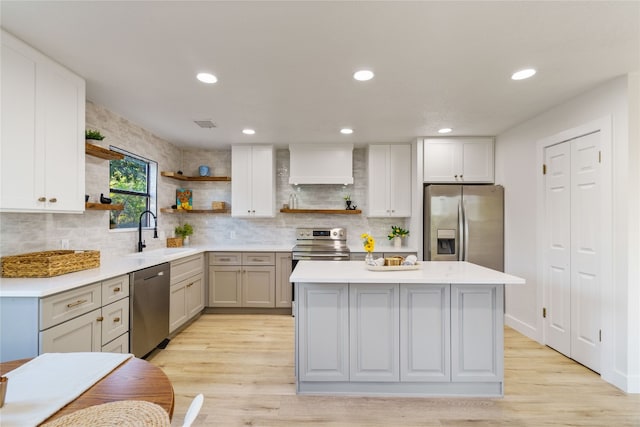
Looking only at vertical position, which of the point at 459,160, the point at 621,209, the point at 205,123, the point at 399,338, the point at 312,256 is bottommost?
the point at 399,338

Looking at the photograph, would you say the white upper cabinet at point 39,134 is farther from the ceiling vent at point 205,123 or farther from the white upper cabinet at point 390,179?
the white upper cabinet at point 390,179

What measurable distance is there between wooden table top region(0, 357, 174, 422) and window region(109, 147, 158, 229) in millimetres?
2733

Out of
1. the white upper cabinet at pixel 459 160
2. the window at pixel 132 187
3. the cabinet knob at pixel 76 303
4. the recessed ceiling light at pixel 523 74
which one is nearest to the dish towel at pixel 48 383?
the cabinet knob at pixel 76 303

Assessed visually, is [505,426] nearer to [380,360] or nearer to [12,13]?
[380,360]

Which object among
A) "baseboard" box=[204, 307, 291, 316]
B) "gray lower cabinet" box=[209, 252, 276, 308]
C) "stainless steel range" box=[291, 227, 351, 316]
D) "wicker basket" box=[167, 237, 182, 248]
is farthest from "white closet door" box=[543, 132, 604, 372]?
"wicker basket" box=[167, 237, 182, 248]

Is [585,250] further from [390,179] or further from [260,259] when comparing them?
[260,259]

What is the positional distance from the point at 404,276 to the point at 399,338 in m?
0.49

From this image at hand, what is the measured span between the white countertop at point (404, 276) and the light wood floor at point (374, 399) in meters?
0.91

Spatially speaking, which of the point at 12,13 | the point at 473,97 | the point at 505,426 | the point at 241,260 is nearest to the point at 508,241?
the point at 473,97

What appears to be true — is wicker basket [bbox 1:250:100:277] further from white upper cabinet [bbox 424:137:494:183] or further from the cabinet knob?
white upper cabinet [bbox 424:137:494:183]

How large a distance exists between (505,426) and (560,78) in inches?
103

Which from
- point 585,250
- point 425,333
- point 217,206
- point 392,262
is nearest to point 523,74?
point 585,250

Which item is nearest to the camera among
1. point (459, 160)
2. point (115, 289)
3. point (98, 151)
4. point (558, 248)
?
point (115, 289)

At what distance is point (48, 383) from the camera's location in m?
0.97
